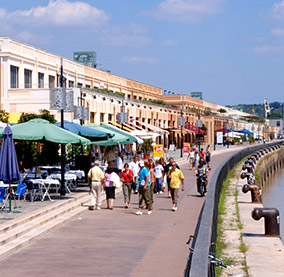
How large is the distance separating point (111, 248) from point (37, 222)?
336 centimetres

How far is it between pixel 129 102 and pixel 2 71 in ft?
64.2

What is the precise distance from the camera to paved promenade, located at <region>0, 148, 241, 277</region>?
403 inches

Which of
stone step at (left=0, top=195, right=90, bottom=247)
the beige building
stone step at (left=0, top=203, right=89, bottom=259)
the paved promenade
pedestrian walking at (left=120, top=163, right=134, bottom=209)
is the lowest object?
the paved promenade

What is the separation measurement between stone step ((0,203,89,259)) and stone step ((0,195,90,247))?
3.3 inches

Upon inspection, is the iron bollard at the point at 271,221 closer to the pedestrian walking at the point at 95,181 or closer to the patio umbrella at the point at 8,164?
the pedestrian walking at the point at 95,181

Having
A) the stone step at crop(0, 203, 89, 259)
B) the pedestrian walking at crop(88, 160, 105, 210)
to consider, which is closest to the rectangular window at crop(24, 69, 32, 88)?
the pedestrian walking at crop(88, 160, 105, 210)

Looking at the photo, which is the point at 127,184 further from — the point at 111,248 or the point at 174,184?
the point at 111,248

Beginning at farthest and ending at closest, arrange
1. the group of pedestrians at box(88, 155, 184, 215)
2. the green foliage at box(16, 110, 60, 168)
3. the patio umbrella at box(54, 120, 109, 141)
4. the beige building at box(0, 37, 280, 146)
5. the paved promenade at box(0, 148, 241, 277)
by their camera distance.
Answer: the beige building at box(0, 37, 280, 146)
the green foliage at box(16, 110, 60, 168)
the patio umbrella at box(54, 120, 109, 141)
the group of pedestrians at box(88, 155, 184, 215)
the paved promenade at box(0, 148, 241, 277)

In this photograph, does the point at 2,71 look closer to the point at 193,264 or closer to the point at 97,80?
the point at 97,80

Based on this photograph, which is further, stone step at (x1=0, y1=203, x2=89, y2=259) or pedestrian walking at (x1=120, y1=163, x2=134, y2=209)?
pedestrian walking at (x1=120, y1=163, x2=134, y2=209)

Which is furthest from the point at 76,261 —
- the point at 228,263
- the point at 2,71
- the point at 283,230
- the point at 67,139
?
the point at 2,71

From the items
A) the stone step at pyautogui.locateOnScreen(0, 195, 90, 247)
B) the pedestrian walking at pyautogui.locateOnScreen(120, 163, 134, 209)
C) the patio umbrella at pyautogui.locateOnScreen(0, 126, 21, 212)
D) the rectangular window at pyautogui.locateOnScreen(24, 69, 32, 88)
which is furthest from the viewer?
the rectangular window at pyautogui.locateOnScreen(24, 69, 32, 88)

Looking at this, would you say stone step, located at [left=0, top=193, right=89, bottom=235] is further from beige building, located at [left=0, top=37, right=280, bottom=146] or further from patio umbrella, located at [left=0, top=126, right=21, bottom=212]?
beige building, located at [left=0, top=37, right=280, bottom=146]

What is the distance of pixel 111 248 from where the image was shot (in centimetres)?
1216
